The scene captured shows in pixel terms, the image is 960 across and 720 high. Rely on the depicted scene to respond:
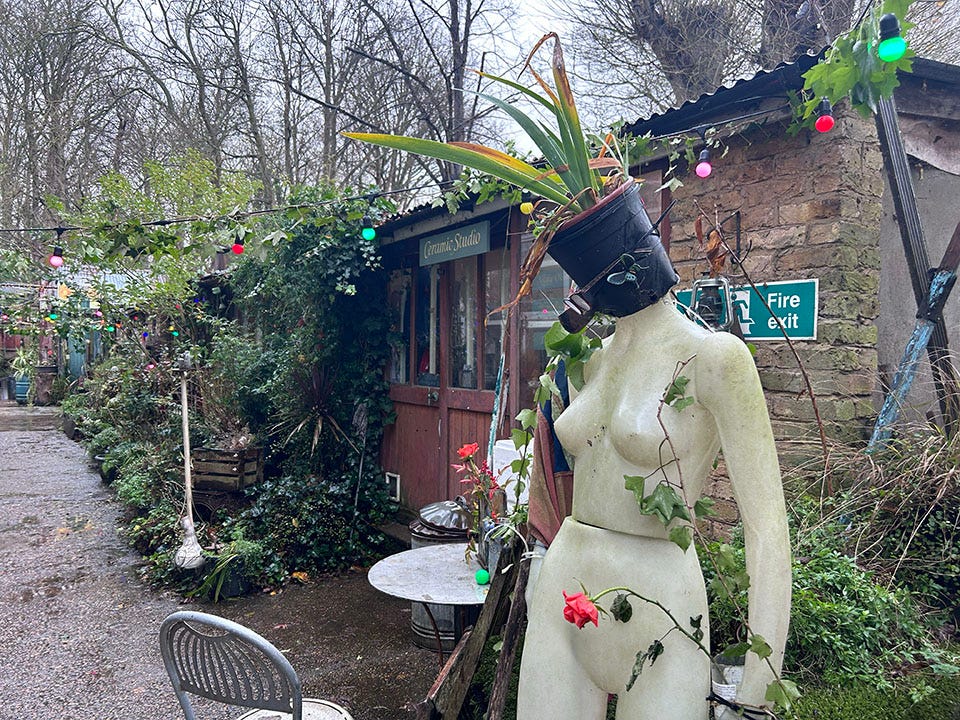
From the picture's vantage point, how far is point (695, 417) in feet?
4.80

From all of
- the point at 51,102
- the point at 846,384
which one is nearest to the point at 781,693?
the point at 846,384

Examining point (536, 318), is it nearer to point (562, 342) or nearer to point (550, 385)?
point (550, 385)

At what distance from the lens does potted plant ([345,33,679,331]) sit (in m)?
1.49

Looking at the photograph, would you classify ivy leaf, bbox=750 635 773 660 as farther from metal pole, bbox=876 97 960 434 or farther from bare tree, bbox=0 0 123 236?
bare tree, bbox=0 0 123 236

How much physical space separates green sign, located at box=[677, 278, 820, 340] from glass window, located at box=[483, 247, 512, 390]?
221 centimetres

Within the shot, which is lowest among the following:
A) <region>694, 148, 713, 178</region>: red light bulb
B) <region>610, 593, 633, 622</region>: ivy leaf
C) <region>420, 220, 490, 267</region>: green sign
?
<region>610, 593, 633, 622</region>: ivy leaf

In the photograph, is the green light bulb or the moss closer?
the green light bulb

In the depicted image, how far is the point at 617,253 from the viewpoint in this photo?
1.50 metres

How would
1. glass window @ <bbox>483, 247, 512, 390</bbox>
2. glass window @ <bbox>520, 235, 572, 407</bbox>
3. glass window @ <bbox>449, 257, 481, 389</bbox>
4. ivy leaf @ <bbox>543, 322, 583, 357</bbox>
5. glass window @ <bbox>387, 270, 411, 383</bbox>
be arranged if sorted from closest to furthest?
ivy leaf @ <bbox>543, 322, 583, 357</bbox> → glass window @ <bbox>520, 235, 572, 407</bbox> → glass window @ <bbox>483, 247, 512, 390</bbox> → glass window @ <bbox>449, 257, 481, 389</bbox> → glass window @ <bbox>387, 270, 411, 383</bbox>

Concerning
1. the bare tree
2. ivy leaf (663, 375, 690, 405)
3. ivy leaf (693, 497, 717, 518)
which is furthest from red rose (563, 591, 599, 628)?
the bare tree

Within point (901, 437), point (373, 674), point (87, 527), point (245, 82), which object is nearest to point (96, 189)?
point (245, 82)

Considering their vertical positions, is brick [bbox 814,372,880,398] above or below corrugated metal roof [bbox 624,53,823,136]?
below

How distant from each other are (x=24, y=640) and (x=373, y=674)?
229 cm

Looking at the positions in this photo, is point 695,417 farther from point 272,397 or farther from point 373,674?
point 272,397
